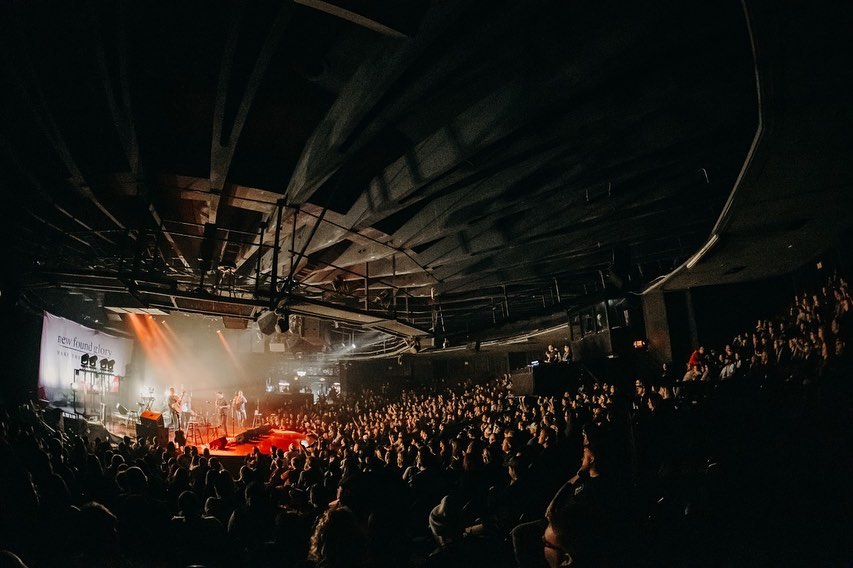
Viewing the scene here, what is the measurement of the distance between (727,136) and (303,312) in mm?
8394

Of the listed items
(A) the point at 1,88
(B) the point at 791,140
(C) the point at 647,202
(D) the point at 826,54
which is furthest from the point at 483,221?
(A) the point at 1,88

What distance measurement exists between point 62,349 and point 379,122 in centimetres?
1791

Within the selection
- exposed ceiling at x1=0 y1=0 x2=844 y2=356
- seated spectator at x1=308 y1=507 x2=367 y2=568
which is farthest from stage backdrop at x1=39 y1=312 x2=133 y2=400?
seated spectator at x1=308 y1=507 x2=367 y2=568

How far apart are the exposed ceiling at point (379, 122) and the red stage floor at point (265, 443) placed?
28.1 feet

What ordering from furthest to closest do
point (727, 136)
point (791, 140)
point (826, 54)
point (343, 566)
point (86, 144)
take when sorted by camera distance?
1. point (86, 144)
2. point (727, 136)
3. point (791, 140)
4. point (826, 54)
5. point (343, 566)

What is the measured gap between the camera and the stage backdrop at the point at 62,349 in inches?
579

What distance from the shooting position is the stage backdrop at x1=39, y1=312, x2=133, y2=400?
14.7 metres

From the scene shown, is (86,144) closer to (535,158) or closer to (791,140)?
(535,158)

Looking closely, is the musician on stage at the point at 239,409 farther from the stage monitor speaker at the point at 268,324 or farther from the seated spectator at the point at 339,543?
the seated spectator at the point at 339,543

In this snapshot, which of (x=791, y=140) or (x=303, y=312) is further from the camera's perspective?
(x=303, y=312)

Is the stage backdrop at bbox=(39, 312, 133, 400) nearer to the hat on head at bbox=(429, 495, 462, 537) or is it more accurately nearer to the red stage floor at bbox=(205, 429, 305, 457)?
the red stage floor at bbox=(205, 429, 305, 457)

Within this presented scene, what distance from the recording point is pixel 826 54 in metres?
3.29

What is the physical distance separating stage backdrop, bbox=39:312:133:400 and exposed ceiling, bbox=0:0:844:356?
718cm

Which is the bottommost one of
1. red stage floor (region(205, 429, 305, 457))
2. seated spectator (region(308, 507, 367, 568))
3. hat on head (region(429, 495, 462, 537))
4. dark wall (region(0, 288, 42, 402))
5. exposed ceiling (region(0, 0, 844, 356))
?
red stage floor (region(205, 429, 305, 457))
